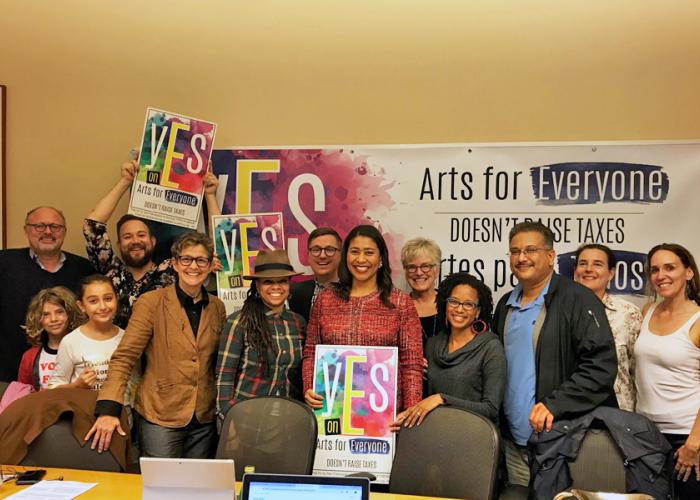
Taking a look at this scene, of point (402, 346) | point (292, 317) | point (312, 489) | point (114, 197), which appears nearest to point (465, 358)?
point (402, 346)

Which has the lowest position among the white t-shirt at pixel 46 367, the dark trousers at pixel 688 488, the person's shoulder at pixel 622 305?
the dark trousers at pixel 688 488

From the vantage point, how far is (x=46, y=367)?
357 cm

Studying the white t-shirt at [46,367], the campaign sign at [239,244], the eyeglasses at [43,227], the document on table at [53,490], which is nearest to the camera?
the document on table at [53,490]

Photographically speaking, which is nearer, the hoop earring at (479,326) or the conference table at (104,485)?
the conference table at (104,485)

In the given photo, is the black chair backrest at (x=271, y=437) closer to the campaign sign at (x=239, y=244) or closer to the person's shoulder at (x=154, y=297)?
the person's shoulder at (x=154, y=297)

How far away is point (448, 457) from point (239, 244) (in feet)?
6.53

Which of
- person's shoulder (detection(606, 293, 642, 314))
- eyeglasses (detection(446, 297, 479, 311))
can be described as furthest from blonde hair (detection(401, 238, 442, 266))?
person's shoulder (detection(606, 293, 642, 314))

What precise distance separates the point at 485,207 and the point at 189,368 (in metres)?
2.00

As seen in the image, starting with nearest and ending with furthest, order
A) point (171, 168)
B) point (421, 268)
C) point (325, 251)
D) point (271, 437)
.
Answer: point (271, 437) < point (421, 268) < point (325, 251) < point (171, 168)

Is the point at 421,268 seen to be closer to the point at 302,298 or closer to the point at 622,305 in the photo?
the point at 302,298

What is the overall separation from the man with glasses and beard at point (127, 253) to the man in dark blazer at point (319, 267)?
2.39 ft

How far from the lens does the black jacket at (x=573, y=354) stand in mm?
2943

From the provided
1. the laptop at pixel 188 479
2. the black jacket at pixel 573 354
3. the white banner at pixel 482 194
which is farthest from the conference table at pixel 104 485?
the white banner at pixel 482 194

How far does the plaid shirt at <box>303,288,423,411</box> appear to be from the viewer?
3203 mm
